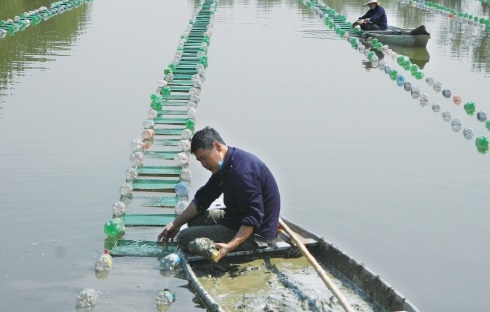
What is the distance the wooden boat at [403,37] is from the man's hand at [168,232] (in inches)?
510

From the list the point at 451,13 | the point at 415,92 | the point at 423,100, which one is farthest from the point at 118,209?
the point at 451,13

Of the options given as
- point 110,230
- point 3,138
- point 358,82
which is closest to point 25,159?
point 3,138

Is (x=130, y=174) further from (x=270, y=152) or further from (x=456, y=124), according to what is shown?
(x=456, y=124)

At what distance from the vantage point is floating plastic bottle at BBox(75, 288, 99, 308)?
625cm

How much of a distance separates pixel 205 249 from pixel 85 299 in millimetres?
944

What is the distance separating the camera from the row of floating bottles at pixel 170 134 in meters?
6.90

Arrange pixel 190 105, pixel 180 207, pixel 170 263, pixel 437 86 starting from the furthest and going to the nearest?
pixel 437 86
pixel 190 105
pixel 180 207
pixel 170 263

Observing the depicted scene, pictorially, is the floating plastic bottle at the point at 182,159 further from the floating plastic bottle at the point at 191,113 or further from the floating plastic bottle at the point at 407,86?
the floating plastic bottle at the point at 407,86

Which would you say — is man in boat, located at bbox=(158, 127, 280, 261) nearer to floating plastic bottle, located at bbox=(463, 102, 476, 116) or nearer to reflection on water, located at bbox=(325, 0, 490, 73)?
floating plastic bottle, located at bbox=(463, 102, 476, 116)

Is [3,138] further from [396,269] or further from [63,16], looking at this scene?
[63,16]

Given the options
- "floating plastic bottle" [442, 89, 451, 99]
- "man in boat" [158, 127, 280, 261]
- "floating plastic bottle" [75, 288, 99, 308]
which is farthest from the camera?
"floating plastic bottle" [442, 89, 451, 99]

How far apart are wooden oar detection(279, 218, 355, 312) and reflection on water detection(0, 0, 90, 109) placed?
7.30 metres

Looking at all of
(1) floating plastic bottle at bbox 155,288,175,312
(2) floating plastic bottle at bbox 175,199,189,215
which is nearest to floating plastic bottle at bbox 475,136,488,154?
(2) floating plastic bottle at bbox 175,199,189,215

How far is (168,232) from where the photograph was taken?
702cm
